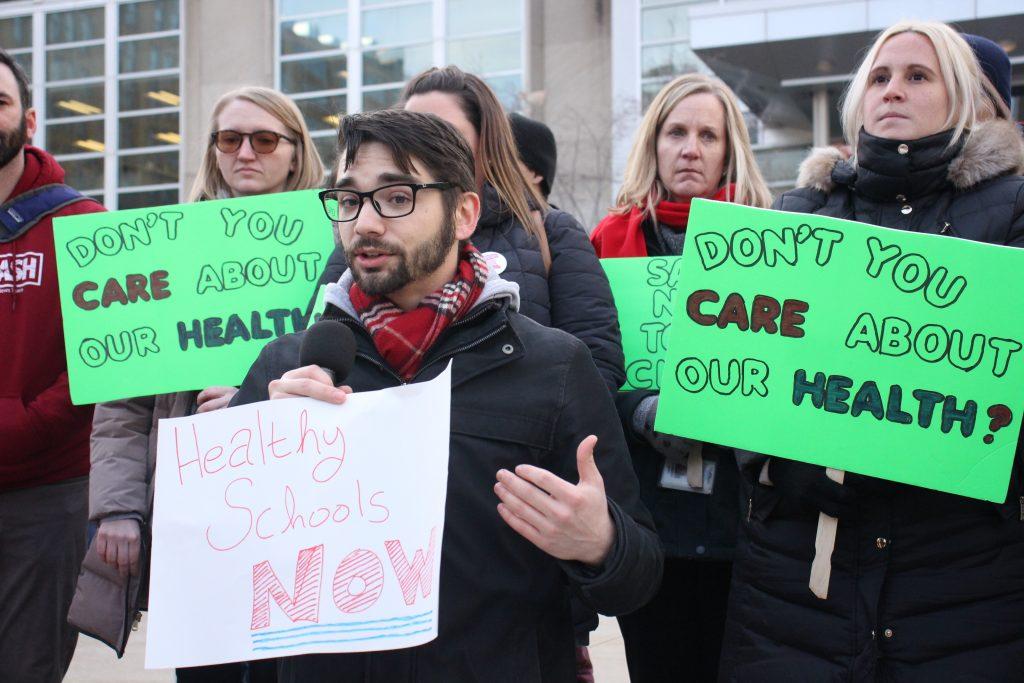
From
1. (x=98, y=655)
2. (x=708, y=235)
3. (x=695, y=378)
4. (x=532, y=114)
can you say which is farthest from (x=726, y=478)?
(x=532, y=114)

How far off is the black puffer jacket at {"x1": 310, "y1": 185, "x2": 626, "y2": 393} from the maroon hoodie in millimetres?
1054

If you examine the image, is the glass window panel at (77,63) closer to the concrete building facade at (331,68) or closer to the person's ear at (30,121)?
the concrete building facade at (331,68)

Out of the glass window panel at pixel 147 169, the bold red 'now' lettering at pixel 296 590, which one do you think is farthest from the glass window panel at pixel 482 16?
the bold red 'now' lettering at pixel 296 590

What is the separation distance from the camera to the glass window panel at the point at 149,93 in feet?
94.6

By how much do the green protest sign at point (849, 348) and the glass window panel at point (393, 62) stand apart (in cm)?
2525

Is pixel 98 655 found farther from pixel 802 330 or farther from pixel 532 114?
pixel 532 114

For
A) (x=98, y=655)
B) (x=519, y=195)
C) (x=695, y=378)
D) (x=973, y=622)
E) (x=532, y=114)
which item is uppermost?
(x=532, y=114)

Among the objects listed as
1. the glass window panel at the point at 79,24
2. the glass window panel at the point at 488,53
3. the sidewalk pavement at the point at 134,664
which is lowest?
the sidewalk pavement at the point at 134,664

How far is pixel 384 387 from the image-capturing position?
2203mm

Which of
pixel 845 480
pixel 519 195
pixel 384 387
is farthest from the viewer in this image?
Answer: pixel 519 195

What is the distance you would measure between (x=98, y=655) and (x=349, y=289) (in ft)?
14.9

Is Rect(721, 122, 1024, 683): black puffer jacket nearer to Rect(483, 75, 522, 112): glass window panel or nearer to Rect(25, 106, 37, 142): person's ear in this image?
Rect(25, 106, 37, 142): person's ear

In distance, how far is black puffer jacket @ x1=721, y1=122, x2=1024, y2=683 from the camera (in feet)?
8.02

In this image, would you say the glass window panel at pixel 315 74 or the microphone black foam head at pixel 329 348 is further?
the glass window panel at pixel 315 74
